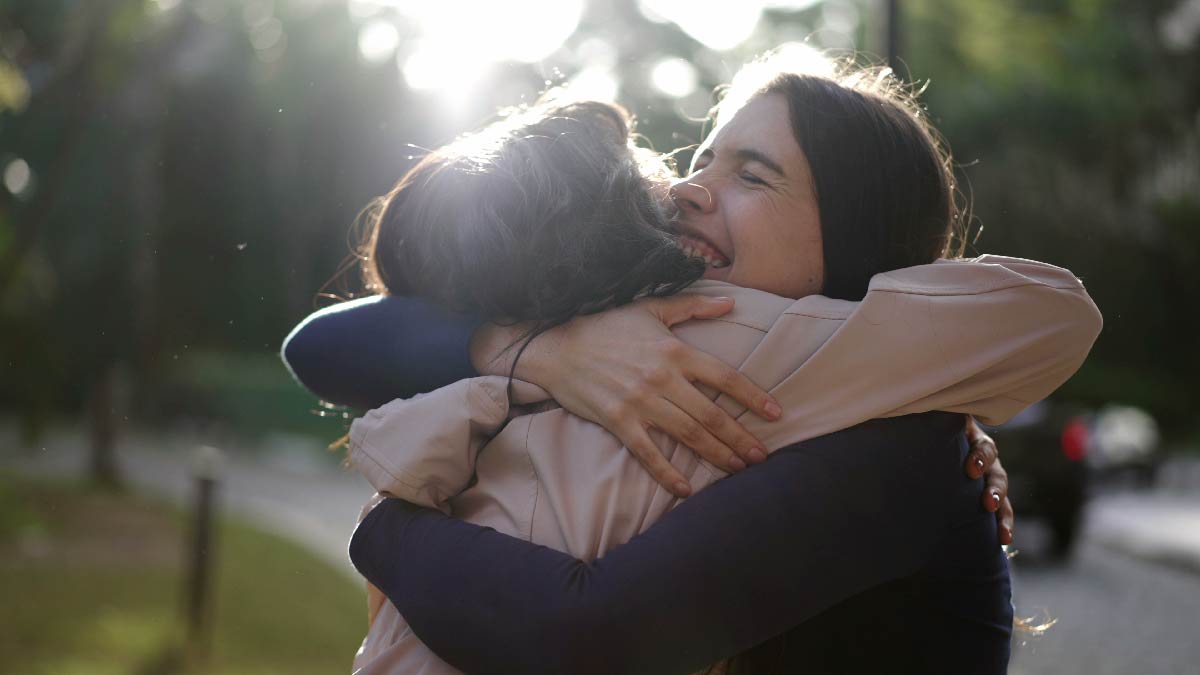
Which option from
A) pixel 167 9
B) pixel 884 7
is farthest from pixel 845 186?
pixel 167 9

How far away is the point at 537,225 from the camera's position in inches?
72.6

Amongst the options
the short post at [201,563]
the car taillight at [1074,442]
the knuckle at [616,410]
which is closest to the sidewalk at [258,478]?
the short post at [201,563]

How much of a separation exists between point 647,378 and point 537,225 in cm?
29

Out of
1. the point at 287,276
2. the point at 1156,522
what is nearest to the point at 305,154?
the point at 287,276

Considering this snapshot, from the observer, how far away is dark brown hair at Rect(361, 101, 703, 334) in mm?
1841

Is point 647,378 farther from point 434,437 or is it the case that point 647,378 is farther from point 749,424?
point 434,437

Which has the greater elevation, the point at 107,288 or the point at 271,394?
the point at 107,288

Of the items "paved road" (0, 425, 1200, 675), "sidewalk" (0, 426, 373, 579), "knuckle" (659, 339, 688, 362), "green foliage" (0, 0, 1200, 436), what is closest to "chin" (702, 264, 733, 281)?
"knuckle" (659, 339, 688, 362)

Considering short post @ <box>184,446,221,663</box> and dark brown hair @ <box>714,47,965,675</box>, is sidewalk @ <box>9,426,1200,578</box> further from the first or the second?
dark brown hair @ <box>714,47,965,675</box>

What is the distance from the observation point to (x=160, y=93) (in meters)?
12.2

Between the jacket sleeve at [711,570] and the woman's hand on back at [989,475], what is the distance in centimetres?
9

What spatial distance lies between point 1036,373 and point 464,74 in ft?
7.59

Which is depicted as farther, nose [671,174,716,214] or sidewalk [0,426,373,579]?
sidewalk [0,426,373,579]

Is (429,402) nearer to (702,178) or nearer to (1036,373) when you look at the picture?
(702,178)
